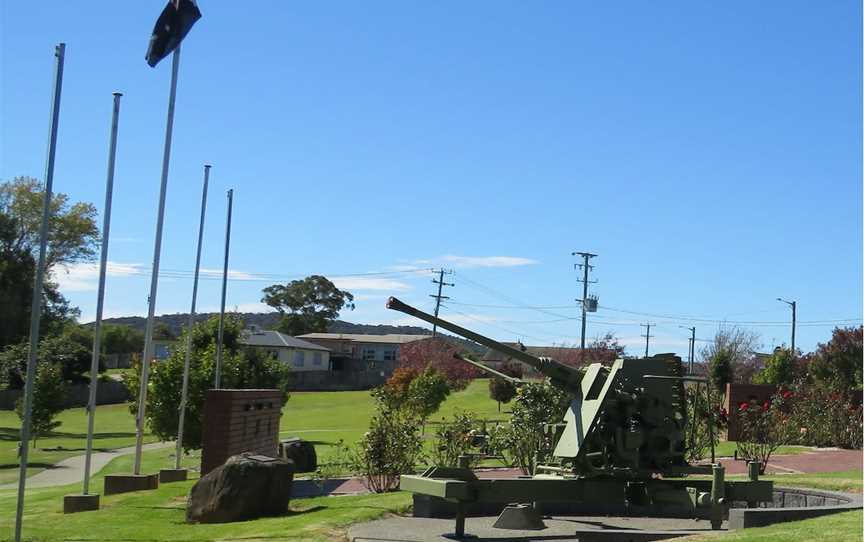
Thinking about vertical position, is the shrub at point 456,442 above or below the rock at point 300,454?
above

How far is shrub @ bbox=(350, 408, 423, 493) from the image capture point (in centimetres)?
1590

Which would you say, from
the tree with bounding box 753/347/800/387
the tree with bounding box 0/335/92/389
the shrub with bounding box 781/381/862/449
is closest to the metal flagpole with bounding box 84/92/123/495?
the shrub with bounding box 781/381/862/449

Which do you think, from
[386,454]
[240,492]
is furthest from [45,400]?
[240,492]

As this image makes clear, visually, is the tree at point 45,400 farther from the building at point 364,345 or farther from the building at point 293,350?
the building at point 364,345

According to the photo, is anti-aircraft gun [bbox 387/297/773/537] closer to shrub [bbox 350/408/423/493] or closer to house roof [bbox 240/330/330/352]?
shrub [bbox 350/408/423/493]

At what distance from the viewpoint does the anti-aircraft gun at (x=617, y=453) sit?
11.4m

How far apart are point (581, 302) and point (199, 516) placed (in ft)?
176

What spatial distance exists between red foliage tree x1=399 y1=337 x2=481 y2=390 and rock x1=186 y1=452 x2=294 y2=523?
44258 mm

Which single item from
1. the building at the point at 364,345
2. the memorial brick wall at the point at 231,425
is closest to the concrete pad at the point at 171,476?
the memorial brick wall at the point at 231,425

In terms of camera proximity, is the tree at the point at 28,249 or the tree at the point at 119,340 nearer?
the tree at the point at 28,249

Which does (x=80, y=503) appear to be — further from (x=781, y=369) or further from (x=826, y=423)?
(x=781, y=369)

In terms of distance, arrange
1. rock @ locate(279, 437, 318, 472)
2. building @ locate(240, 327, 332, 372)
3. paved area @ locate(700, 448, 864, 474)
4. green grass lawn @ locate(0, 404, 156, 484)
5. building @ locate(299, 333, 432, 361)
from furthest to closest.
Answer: building @ locate(299, 333, 432, 361)
building @ locate(240, 327, 332, 372)
green grass lawn @ locate(0, 404, 156, 484)
rock @ locate(279, 437, 318, 472)
paved area @ locate(700, 448, 864, 474)

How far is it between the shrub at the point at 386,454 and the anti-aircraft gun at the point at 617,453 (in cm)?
400

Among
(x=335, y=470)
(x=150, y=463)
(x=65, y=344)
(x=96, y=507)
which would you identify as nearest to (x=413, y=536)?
(x=96, y=507)
